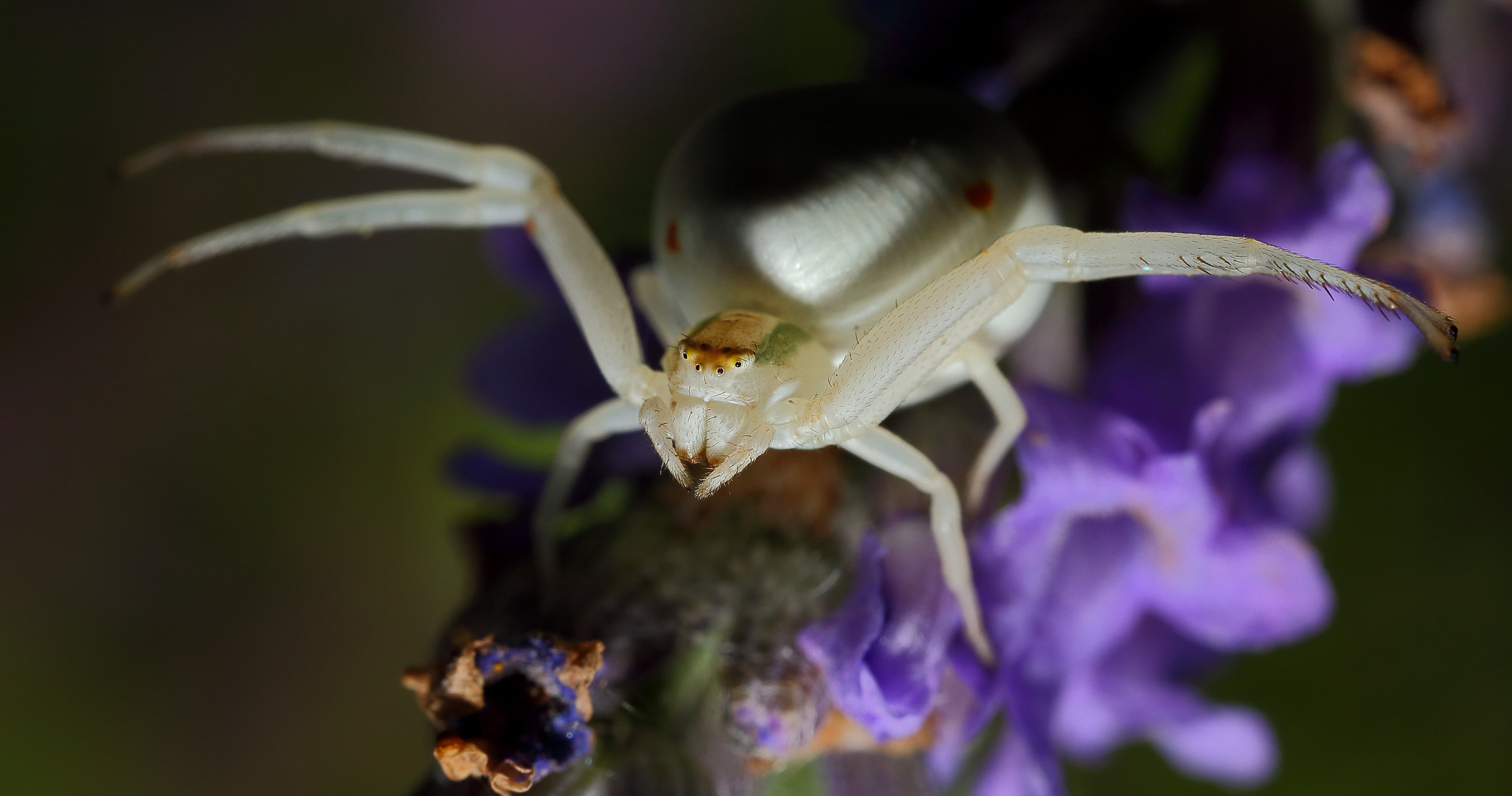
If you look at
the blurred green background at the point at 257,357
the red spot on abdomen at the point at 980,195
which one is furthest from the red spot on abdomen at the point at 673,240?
the blurred green background at the point at 257,357

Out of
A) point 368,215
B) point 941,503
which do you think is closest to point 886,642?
point 941,503

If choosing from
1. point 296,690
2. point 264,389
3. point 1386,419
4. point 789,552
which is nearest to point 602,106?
point 264,389

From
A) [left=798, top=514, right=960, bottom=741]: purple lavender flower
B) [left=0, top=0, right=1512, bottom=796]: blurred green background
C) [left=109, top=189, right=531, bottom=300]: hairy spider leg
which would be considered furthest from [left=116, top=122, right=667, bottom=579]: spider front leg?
[left=0, top=0, right=1512, bottom=796]: blurred green background

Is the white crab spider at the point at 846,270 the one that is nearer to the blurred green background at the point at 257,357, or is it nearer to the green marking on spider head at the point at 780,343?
the green marking on spider head at the point at 780,343

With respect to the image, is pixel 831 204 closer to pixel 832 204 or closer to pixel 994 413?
pixel 832 204

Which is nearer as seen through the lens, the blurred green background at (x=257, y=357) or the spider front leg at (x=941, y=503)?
the spider front leg at (x=941, y=503)

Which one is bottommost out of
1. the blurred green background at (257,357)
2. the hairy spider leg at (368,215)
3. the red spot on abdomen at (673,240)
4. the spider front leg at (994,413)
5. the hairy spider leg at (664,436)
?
the blurred green background at (257,357)

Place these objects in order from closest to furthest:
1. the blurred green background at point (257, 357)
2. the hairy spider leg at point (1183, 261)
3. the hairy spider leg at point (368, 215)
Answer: the hairy spider leg at point (1183, 261) < the hairy spider leg at point (368, 215) < the blurred green background at point (257, 357)

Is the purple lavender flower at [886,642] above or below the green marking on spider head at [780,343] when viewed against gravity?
below
